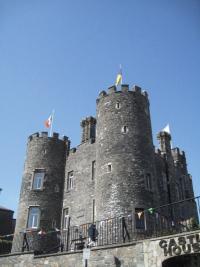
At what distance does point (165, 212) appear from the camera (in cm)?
2478

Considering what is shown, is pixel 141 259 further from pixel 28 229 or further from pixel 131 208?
pixel 28 229

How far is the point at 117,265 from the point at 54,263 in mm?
4084

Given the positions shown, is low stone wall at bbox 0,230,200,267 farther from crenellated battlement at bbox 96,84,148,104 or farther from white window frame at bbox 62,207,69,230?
crenellated battlement at bbox 96,84,148,104

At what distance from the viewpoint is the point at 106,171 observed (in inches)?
862

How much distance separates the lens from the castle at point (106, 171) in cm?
2114

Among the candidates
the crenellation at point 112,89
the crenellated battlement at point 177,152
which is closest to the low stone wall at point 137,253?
the crenellation at point 112,89

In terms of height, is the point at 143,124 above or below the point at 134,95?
below

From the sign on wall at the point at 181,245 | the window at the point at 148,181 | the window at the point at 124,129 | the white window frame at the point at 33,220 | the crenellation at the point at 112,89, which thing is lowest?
the sign on wall at the point at 181,245

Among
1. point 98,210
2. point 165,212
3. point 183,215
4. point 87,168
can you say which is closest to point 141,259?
point 98,210

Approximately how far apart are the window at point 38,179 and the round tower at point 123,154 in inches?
275

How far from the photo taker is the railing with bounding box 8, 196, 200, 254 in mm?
17888

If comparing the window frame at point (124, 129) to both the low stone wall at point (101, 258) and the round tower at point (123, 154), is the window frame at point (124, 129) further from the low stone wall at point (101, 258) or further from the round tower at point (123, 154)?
the low stone wall at point (101, 258)

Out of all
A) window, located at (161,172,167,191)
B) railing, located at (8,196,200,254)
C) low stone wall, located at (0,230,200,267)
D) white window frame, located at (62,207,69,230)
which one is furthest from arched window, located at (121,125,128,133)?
low stone wall, located at (0,230,200,267)

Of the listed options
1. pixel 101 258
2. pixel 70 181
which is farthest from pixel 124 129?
pixel 101 258
